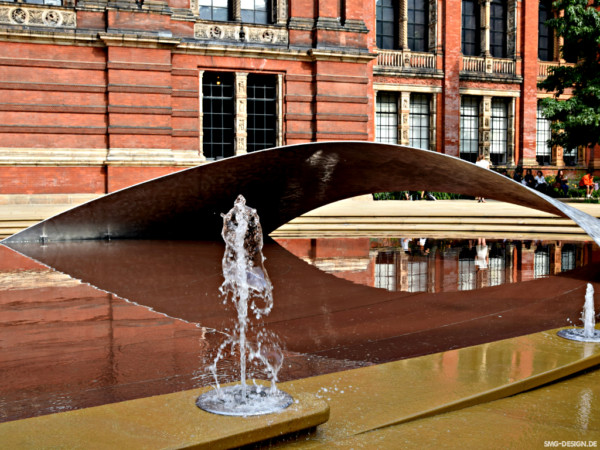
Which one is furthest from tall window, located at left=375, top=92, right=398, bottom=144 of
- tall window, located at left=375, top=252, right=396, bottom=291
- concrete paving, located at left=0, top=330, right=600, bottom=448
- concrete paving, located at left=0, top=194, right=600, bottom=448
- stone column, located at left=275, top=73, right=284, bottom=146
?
concrete paving, located at left=0, top=330, right=600, bottom=448

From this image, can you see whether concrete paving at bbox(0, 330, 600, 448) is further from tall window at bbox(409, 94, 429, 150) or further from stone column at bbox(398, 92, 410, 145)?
tall window at bbox(409, 94, 429, 150)

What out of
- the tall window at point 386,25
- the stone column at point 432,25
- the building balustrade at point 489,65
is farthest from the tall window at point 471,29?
the tall window at point 386,25

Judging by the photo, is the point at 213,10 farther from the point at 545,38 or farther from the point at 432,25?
the point at 545,38

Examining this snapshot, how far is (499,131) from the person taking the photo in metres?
32.0

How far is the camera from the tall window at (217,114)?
2139cm

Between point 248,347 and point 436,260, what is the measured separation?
5.58 meters

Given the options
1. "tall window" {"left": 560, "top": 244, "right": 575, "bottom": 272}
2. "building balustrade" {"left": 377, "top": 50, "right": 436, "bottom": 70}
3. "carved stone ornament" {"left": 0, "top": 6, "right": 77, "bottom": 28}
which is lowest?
"tall window" {"left": 560, "top": 244, "right": 575, "bottom": 272}

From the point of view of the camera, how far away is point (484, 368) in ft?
10.8

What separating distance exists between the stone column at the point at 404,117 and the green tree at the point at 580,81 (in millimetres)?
6914

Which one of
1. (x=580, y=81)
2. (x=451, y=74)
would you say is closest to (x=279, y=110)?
(x=580, y=81)

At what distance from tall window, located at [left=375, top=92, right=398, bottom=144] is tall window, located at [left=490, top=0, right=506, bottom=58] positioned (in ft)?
20.5

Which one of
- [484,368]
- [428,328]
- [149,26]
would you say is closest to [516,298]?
[428,328]

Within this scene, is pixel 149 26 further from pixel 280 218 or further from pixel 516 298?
pixel 516 298

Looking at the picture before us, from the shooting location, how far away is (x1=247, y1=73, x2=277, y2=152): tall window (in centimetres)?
2175
